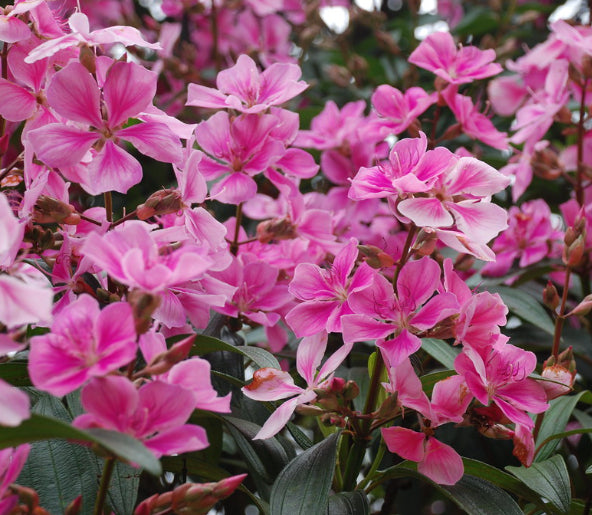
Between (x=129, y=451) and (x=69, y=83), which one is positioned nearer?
(x=129, y=451)

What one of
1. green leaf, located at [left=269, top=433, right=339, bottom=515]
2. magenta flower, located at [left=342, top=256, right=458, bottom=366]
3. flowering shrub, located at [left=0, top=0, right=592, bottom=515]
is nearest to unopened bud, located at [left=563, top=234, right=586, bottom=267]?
flowering shrub, located at [left=0, top=0, right=592, bottom=515]

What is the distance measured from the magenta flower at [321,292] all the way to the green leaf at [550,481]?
262 millimetres

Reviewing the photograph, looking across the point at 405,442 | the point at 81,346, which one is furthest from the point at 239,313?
the point at 81,346

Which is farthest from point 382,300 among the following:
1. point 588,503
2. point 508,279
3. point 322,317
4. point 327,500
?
point 508,279

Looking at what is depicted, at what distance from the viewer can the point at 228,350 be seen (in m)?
0.80

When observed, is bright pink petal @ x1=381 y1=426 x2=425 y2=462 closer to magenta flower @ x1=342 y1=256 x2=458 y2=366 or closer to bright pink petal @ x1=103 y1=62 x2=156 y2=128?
magenta flower @ x1=342 y1=256 x2=458 y2=366

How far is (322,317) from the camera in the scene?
83 cm

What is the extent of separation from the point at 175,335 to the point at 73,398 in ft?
0.41

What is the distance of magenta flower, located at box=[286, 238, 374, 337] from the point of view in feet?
2.68

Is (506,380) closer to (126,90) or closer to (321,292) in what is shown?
(321,292)

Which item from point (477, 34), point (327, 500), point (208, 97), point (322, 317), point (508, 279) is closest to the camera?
point (327, 500)

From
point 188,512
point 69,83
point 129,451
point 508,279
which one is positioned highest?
point 69,83

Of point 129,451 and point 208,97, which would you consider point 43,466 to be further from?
point 208,97

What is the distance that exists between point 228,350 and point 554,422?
458 millimetres
